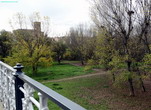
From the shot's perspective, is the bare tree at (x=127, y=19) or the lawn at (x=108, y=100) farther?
the bare tree at (x=127, y=19)

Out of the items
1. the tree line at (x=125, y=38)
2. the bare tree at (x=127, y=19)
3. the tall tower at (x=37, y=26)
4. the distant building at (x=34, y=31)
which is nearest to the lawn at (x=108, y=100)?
the tree line at (x=125, y=38)

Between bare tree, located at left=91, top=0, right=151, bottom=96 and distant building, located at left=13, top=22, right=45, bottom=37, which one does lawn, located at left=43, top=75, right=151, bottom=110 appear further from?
distant building, located at left=13, top=22, right=45, bottom=37

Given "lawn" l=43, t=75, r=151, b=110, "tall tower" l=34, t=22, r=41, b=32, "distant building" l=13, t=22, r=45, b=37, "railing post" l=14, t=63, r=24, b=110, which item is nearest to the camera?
"railing post" l=14, t=63, r=24, b=110

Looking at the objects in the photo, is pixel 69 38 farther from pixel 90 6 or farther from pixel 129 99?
pixel 129 99

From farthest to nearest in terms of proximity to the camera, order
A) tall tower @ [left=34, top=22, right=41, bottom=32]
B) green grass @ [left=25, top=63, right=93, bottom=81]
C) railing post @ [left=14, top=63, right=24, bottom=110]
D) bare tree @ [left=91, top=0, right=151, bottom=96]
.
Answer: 1. tall tower @ [left=34, top=22, right=41, bottom=32]
2. green grass @ [left=25, top=63, right=93, bottom=81]
3. bare tree @ [left=91, top=0, right=151, bottom=96]
4. railing post @ [left=14, top=63, right=24, bottom=110]

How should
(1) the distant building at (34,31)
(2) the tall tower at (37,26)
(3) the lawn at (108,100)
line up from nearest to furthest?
(3) the lawn at (108,100), (1) the distant building at (34,31), (2) the tall tower at (37,26)

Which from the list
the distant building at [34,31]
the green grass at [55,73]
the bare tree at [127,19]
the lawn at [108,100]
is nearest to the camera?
the lawn at [108,100]

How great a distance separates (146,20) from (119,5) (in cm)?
138

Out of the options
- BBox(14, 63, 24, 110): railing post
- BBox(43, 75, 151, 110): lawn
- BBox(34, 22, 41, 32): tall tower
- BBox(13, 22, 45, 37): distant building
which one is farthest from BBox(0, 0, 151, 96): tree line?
BBox(34, 22, 41, 32): tall tower

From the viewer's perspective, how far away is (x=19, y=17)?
12445 millimetres

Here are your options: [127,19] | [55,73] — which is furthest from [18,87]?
[55,73]

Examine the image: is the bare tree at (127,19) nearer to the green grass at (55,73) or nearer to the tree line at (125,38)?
the tree line at (125,38)

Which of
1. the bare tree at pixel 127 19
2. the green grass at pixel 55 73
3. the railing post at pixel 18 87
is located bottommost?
the green grass at pixel 55 73

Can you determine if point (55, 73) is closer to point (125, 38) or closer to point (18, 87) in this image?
point (125, 38)
